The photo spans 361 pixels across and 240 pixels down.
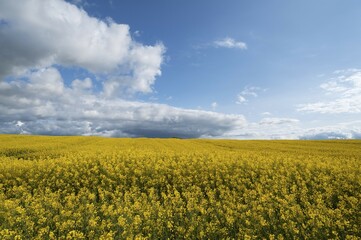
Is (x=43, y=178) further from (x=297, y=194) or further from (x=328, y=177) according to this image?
(x=328, y=177)

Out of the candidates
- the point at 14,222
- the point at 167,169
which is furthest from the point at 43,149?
the point at 14,222

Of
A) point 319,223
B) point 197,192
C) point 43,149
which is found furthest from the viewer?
point 43,149

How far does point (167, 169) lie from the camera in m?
15.5

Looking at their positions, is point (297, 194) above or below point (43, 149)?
below

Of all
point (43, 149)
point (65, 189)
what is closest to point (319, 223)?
point (65, 189)

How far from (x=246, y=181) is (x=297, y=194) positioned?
7.77ft

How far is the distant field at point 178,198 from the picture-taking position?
881 centimetres

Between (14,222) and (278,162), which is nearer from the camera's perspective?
(14,222)

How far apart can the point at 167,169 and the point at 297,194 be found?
6.29 metres

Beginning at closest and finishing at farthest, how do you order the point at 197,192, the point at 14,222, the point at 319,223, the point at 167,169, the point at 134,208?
1. the point at 319,223
2. the point at 14,222
3. the point at 134,208
4. the point at 197,192
5. the point at 167,169

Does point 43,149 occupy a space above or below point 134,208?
above

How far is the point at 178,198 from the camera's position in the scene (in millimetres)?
11633

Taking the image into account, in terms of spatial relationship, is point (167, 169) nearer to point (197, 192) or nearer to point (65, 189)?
point (197, 192)

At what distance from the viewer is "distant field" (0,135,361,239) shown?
347 inches
